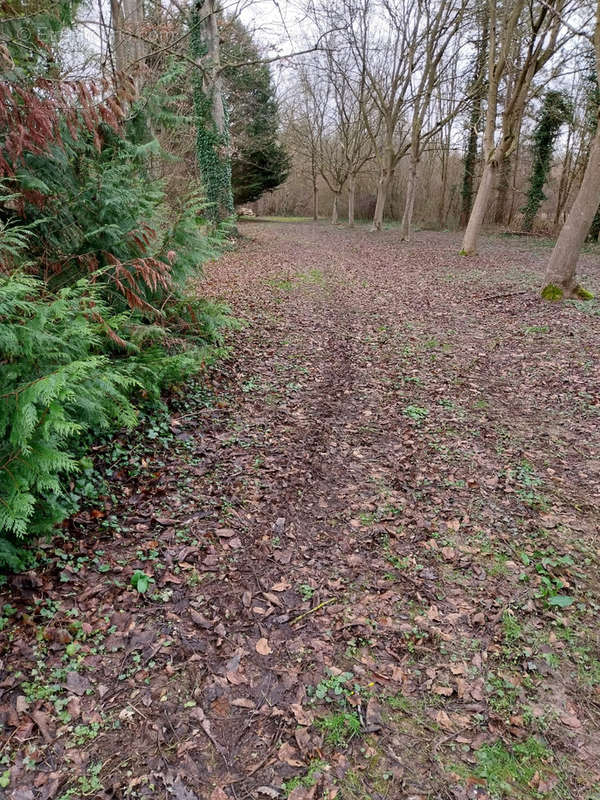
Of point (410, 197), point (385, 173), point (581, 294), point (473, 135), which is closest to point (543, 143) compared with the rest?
point (473, 135)

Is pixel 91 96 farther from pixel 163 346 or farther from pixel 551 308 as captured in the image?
pixel 551 308

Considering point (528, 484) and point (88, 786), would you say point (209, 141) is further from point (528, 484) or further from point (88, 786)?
point (88, 786)

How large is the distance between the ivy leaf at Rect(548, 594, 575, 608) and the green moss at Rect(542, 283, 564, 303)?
8.01 meters

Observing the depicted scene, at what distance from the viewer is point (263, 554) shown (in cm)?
349

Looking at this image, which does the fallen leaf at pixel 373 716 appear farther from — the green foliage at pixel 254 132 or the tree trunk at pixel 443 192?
the tree trunk at pixel 443 192

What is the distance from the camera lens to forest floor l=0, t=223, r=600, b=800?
2213 mm

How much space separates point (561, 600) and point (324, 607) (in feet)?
5.39

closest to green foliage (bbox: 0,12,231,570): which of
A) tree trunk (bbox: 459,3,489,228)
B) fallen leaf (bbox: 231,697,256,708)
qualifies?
fallen leaf (bbox: 231,697,256,708)

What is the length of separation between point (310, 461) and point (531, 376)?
3.79m

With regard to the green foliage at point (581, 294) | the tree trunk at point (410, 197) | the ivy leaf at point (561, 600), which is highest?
the tree trunk at point (410, 197)

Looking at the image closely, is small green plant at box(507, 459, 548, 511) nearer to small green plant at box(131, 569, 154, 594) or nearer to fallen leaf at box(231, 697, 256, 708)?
fallen leaf at box(231, 697, 256, 708)

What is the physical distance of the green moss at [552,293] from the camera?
947cm

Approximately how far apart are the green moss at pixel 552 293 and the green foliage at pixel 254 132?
19599 millimetres

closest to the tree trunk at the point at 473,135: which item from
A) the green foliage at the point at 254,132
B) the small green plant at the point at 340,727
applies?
the green foliage at the point at 254,132
